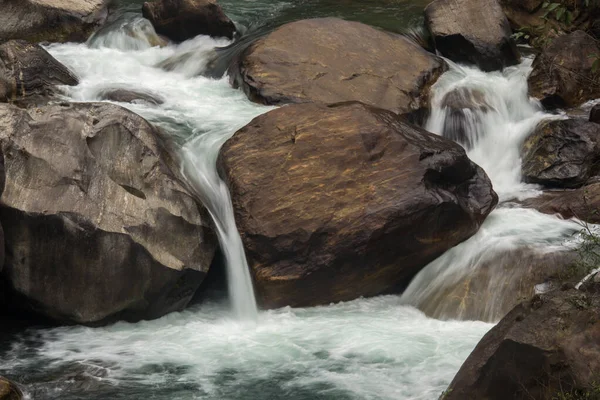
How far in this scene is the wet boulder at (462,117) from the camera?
484 inches

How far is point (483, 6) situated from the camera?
1431cm

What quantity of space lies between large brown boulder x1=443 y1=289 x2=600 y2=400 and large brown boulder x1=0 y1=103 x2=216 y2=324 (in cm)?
374

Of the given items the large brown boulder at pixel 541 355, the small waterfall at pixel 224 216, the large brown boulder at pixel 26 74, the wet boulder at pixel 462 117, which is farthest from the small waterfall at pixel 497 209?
the large brown boulder at pixel 26 74

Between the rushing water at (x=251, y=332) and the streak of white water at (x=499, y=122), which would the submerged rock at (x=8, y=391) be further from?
the streak of white water at (x=499, y=122)

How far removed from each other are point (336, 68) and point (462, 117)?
1876 mm

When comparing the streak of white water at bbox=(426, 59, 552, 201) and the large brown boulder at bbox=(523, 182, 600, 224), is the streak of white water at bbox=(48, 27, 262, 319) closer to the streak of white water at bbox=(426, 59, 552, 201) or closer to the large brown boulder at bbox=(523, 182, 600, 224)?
the streak of white water at bbox=(426, 59, 552, 201)

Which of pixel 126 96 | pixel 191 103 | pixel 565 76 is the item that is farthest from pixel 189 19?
pixel 565 76

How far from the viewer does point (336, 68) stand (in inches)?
487

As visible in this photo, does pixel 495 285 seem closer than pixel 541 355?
No

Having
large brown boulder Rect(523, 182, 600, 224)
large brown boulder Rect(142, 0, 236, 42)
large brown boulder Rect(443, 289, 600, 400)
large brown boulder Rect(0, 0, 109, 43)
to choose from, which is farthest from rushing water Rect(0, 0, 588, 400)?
large brown boulder Rect(142, 0, 236, 42)

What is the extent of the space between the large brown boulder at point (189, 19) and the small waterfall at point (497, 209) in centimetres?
378

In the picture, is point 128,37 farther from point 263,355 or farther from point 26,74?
point 263,355

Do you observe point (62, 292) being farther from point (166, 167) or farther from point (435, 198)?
point (435, 198)

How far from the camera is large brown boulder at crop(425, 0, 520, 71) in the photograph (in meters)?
13.8
